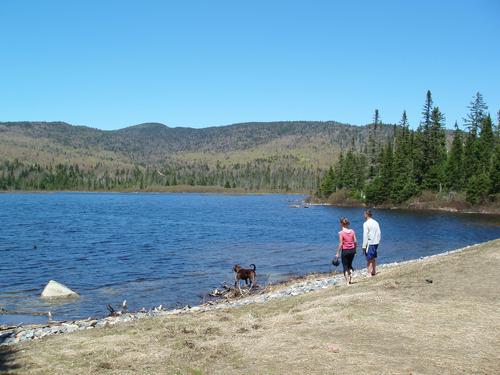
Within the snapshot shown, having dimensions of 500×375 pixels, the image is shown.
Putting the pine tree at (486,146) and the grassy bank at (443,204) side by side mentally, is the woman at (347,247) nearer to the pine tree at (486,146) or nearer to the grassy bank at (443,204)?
the grassy bank at (443,204)

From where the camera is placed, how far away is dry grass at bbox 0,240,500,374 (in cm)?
1059

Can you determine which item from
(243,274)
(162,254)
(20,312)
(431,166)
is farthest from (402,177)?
(20,312)

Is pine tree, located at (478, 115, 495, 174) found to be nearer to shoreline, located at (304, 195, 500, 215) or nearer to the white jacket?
shoreline, located at (304, 195, 500, 215)

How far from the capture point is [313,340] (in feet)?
39.5

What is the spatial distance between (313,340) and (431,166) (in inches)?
3829

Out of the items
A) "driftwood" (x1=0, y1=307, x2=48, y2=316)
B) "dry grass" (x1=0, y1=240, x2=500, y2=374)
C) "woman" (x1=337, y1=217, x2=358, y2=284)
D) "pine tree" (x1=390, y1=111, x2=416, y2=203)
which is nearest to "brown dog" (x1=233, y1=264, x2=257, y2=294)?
"woman" (x1=337, y1=217, x2=358, y2=284)

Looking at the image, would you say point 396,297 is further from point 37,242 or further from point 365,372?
point 37,242

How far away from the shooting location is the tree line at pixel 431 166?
293 ft

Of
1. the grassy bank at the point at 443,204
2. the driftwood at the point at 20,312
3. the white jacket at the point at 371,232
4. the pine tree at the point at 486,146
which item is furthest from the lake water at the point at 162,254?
the pine tree at the point at 486,146

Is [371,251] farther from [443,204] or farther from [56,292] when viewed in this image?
[443,204]

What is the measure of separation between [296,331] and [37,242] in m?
43.4

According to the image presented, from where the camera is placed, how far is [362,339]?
12.0m

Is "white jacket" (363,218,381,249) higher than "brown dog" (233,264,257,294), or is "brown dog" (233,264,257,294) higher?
"white jacket" (363,218,381,249)

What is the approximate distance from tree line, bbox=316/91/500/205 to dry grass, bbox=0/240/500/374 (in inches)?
3026
